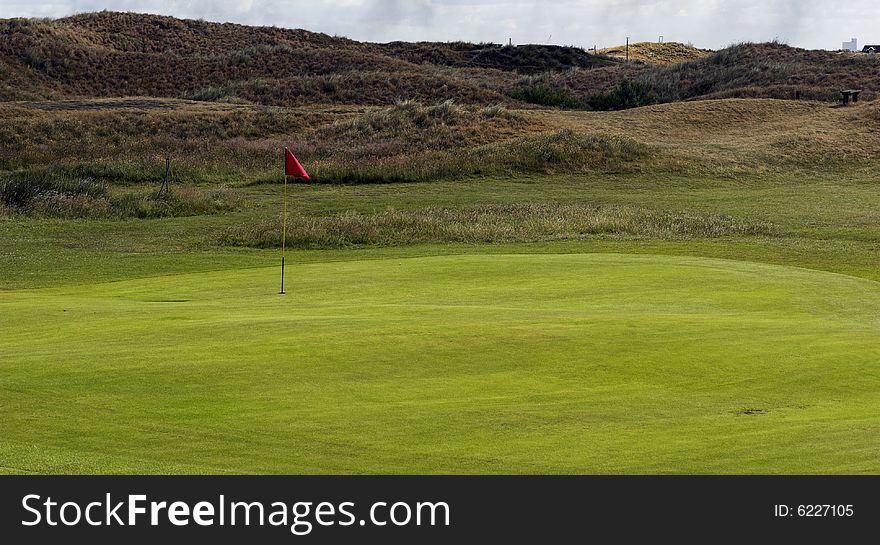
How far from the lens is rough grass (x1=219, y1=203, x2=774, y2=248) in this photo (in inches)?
1354

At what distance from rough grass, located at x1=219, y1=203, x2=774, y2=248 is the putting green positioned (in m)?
17.1

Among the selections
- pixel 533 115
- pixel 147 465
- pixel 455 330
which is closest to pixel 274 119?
pixel 533 115

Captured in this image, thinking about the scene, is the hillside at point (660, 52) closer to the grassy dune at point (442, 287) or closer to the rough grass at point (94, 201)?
the grassy dune at point (442, 287)

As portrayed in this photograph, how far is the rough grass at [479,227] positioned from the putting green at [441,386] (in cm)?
1709

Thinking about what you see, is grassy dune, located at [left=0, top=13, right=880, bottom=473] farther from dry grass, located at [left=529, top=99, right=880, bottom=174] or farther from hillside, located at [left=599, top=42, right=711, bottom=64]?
hillside, located at [left=599, top=42, right=711, bottom=64]

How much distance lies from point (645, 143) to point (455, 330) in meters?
48.7

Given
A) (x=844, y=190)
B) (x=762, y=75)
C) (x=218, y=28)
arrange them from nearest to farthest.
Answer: (x=844, y=190) < (x=762, y=75) < (x=218, y=28)

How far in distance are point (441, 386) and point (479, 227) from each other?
25.6 metres

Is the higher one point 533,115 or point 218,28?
point 218,28

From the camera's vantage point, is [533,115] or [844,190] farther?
[533,115]

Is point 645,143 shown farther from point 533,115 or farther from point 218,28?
point 218,28

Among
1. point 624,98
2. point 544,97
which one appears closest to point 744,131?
point 624,98

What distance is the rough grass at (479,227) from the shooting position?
34.4 meters
